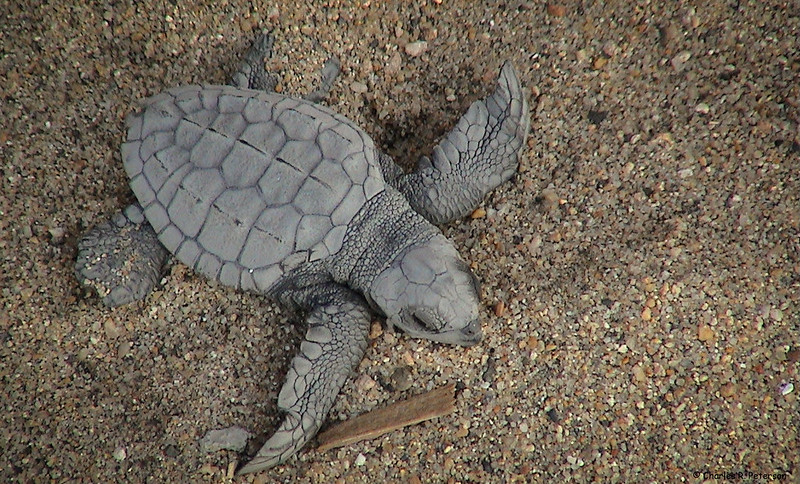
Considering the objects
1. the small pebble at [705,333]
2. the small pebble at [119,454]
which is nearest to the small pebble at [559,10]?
the small pebble at [705,333]

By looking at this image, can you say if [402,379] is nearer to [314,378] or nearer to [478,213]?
[314,378]

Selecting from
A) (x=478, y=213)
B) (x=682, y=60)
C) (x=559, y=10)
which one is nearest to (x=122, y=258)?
(x=478, y=213)

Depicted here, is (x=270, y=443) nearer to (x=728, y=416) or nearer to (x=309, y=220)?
(x=309, y=220)

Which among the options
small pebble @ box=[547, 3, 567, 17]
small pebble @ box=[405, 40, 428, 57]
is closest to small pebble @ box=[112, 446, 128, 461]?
small pebble @ box=[405, 40, 428, 57]

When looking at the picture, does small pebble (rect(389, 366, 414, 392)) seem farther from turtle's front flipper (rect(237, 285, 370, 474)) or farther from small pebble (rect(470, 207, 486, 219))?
small pebble (rect(470, 207, 486, 219))

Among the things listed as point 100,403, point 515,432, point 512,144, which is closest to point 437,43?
point 512,144

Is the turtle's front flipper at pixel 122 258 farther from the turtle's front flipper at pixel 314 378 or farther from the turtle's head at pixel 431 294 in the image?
the turtle's head at pixel 431 294
